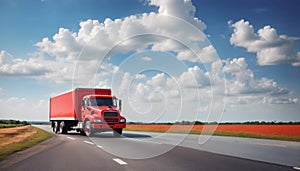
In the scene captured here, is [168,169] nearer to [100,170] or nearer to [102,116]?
[100,170]

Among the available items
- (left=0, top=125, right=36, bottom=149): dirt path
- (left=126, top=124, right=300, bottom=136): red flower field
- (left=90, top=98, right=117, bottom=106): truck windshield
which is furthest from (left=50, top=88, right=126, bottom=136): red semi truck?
(left=126, top=124, right=300, bottom=136): red flower field

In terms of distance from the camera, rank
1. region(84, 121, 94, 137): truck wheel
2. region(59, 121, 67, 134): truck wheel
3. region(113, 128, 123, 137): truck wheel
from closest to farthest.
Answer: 1. region(84, 121, 94, 137): truck wheel
2. region(113, 128, 123, 137): truck wheel
3. region(59, 121, 67, 134): truck wheel

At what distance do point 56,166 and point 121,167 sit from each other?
1.77m

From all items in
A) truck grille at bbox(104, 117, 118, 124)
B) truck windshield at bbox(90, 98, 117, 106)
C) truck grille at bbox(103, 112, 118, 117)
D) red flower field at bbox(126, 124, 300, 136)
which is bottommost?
red flower field at bbox(126, 124, 300, 136)

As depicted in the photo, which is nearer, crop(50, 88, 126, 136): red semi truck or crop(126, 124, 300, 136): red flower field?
crop(50, 88, 126, 136): red semi truck

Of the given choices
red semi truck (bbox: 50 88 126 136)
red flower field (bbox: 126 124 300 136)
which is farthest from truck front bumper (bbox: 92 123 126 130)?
red flower field (bbox: 126 124 300 136)

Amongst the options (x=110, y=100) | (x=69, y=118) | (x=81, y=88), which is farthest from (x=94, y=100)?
(x=69, y=118)

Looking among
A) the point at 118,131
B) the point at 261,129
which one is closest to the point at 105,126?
the point at 118,131

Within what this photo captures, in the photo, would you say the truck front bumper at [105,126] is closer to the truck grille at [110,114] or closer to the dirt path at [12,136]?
the truck grille at [110,114]

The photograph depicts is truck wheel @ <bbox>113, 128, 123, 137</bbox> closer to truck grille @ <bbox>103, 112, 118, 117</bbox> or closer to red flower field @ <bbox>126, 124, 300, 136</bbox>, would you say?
truck grille @ <bbox>103, 112, 118, 117</bbox>

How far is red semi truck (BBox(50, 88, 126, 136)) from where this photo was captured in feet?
79.5

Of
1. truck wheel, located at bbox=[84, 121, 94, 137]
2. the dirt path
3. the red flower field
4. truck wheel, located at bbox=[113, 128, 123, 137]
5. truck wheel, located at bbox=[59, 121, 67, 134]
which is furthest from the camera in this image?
truck wheel, located at bbox=[59, 121, 67, 134]

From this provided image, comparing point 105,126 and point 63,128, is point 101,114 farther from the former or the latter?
point 63,128

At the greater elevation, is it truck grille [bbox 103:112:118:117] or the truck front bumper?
truck grille [bbox 103:112:118:117]
